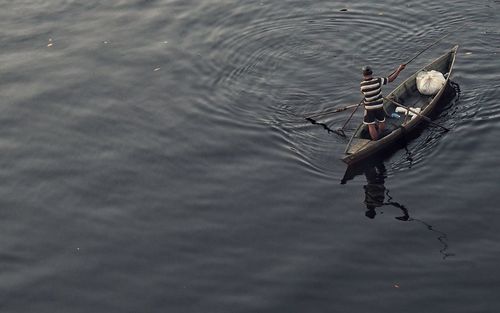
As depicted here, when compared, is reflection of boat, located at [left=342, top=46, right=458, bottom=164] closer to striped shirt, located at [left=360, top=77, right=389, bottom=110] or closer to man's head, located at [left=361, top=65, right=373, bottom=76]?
striped shirt, located at [left=360, top=77, right=389, bottom=110]

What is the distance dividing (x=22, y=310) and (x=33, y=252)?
227cm

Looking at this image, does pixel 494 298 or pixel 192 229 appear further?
pixel 192 229

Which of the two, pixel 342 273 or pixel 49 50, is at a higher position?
pixel 49 50

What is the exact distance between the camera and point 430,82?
2441 cm

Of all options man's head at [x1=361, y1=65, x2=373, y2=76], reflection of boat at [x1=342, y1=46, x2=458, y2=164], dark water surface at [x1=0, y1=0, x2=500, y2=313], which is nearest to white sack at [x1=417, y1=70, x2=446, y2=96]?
reflection of boat at [x1=342, y1=46, x2=458, y2=164]

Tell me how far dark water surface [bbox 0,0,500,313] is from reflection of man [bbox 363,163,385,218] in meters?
0.06

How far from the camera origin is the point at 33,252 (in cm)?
2033

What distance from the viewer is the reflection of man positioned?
20.9 m

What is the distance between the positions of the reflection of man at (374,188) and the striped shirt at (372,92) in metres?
1.86

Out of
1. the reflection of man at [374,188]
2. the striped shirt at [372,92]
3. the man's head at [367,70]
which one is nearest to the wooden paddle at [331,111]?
Answer: the striped shirt at [372,92]

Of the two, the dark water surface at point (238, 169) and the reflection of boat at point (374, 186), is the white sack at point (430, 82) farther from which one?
the reflection of boat at point (374, 186)

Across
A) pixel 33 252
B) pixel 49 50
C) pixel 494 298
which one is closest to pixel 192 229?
pixel 33 252

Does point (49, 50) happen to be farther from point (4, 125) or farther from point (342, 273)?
point (342, 273)

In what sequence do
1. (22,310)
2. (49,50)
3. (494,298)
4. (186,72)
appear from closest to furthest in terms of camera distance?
(494,298), (22,310), (186,72), (49,50)
